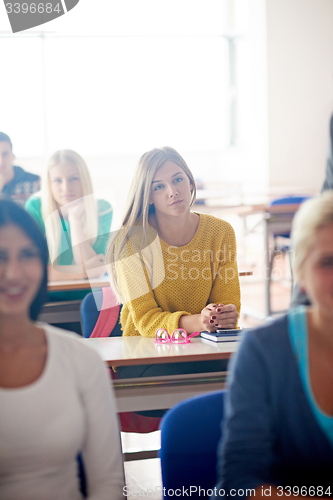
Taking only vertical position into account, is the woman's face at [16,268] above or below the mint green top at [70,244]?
above

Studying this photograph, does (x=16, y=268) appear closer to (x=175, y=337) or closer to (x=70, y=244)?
(x=175, y=337)

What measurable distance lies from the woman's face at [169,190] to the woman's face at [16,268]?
33.6 inches

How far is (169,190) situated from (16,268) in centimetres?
89

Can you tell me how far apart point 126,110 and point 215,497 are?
5.30 metres

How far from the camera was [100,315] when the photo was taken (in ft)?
6.05

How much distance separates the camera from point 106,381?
2.64 feet

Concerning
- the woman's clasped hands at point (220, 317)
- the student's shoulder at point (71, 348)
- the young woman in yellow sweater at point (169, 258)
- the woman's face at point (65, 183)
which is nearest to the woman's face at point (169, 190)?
the young woman in yellow sweater at point (169, 258)

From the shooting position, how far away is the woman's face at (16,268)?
2.46ft

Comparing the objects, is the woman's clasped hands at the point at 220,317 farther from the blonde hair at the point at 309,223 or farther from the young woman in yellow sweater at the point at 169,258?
the blonde hair at the point at 309,223

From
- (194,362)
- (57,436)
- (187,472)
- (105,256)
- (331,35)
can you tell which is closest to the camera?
(57,436)

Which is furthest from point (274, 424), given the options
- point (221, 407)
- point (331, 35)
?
point (331, 35)

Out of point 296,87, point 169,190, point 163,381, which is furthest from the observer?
point 296,87

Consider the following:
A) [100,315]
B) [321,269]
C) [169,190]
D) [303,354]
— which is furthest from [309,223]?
[100,315]

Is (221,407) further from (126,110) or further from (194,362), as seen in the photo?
(126,110)
